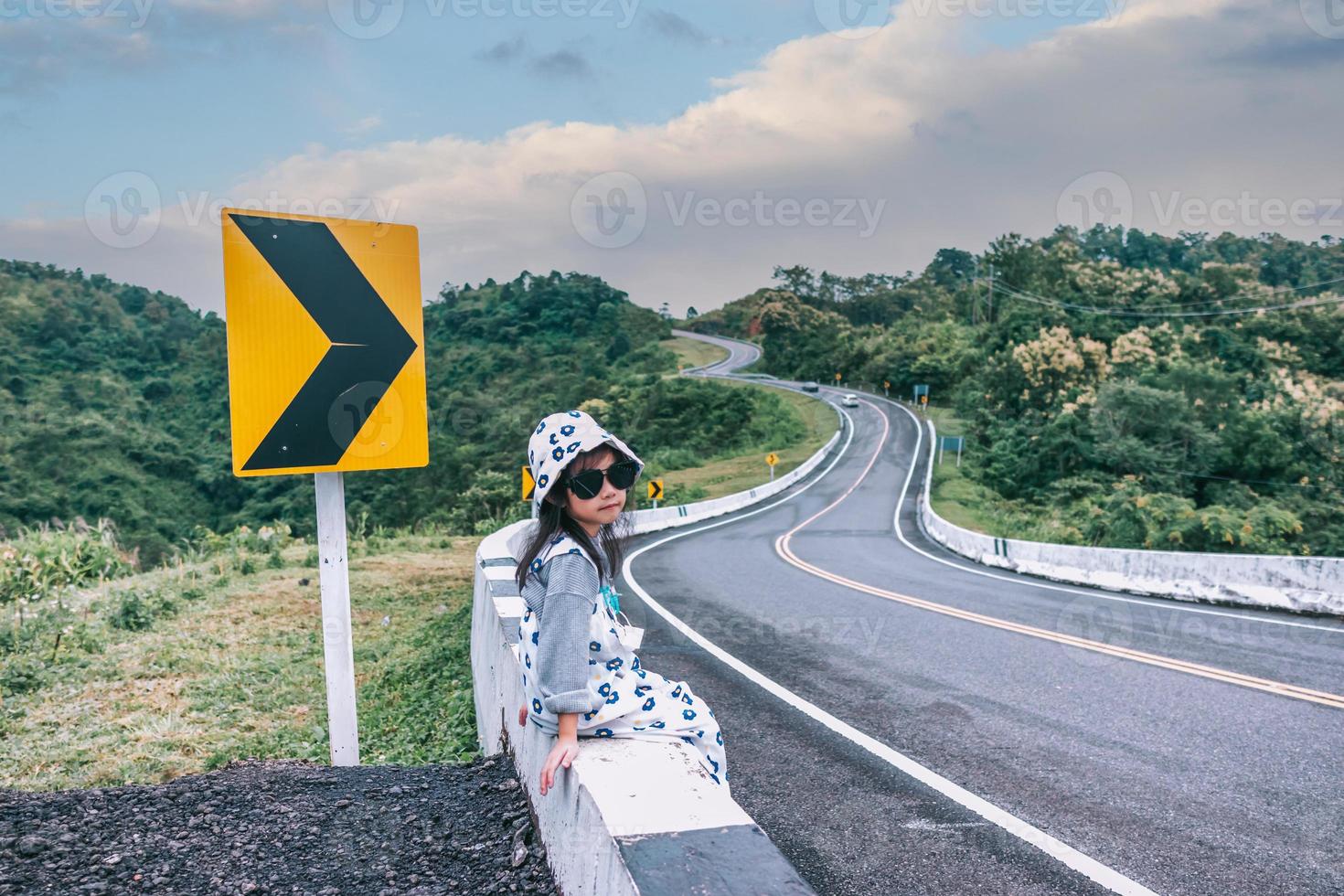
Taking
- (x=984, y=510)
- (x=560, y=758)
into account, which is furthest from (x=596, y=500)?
(x=984, y=510)

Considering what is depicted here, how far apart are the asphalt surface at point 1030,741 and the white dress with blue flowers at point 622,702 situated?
3.36ft

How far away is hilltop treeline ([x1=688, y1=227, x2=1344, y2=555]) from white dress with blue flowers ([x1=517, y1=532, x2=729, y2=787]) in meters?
20.9

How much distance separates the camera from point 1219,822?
417 cm

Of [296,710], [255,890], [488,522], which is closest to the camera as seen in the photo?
[255,890]

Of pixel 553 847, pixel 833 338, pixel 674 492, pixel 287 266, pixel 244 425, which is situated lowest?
pixel 674 492

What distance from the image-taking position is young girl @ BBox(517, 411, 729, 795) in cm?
288

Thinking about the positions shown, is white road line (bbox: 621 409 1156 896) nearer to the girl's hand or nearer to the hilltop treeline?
the girl's hand

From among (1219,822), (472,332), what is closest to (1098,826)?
(1219,822)

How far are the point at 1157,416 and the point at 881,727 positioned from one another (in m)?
35.8

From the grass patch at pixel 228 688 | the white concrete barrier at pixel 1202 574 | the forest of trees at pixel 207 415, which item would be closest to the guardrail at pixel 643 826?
the grass patch at pixel 228 688

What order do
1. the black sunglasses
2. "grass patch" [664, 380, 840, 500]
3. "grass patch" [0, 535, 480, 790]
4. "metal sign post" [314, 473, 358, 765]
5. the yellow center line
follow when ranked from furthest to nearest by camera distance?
"grass patch" [664, 380, 840, 500], the yellow center line, "grass patch" [0, 535, 480, 790], "metal sign post" [314, 473, 358, 765], the black sunglasses

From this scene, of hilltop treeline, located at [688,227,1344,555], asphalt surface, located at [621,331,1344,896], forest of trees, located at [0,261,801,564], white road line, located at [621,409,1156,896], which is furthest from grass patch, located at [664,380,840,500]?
white road line, located at [621,409,1156,896]

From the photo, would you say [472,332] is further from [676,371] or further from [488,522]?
[488,522]

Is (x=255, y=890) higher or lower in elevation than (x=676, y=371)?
lower
